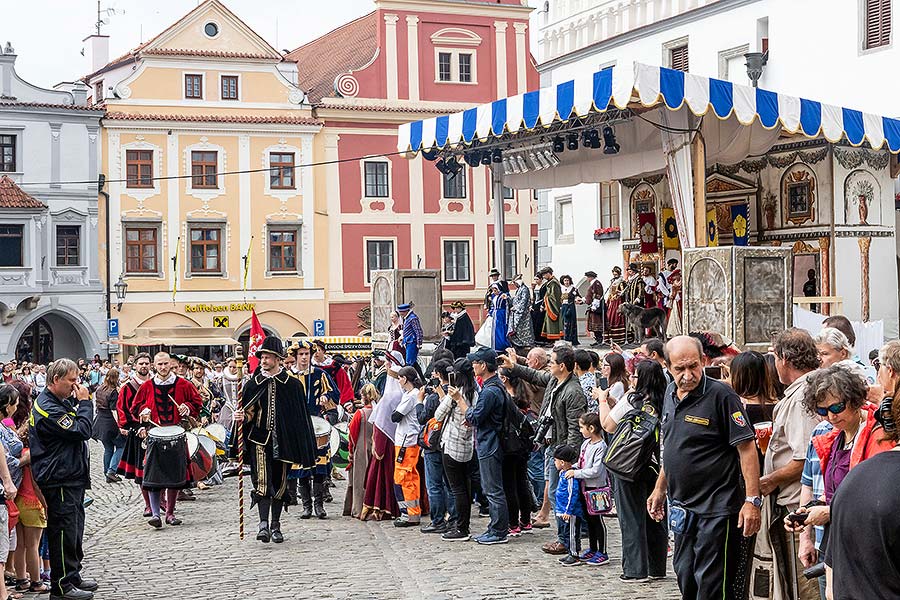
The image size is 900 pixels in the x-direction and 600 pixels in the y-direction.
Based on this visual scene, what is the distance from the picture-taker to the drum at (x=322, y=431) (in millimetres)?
14196

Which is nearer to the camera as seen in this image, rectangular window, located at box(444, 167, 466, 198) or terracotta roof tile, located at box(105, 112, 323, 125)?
terracotta roof tile, located at box(105, 112, 323, 125)

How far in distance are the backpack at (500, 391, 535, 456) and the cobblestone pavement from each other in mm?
864

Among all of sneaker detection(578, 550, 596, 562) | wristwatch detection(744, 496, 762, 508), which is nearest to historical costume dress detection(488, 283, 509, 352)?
sneaker detection(578, 550, 596, 562)

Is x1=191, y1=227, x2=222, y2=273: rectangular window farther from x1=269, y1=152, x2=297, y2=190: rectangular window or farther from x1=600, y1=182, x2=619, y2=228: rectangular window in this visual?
x1=600, y1=182, x2=619, y2=228: rectangular window

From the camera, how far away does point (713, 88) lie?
17.7m

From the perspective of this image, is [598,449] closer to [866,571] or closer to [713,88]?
[866,571]

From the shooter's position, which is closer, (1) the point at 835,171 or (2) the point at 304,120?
(1) the point at 835,171

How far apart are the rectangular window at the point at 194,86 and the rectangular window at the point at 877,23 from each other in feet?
76.2

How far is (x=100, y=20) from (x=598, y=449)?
39301mm

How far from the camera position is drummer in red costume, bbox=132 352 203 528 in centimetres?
1342

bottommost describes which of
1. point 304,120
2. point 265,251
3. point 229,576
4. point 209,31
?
point 229,576

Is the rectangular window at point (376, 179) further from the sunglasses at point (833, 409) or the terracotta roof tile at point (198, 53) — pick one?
the sunglasses at point (833, 409)

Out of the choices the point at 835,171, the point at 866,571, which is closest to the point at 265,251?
the point at 835,171

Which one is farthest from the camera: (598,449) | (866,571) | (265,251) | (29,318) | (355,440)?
(265,251)
